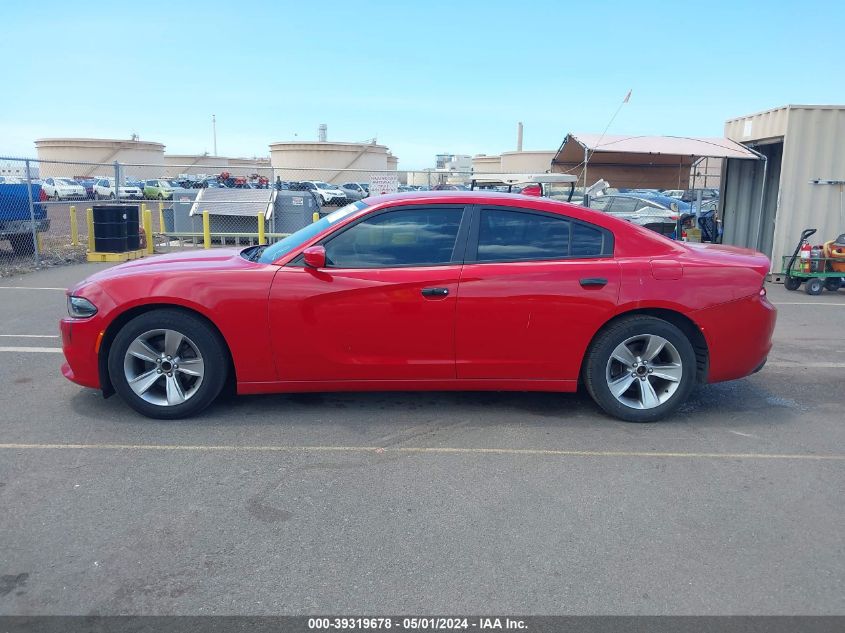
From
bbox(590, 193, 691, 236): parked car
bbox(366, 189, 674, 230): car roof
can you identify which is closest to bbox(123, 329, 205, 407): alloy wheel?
bbox(366, 189, 674, 230): car roof

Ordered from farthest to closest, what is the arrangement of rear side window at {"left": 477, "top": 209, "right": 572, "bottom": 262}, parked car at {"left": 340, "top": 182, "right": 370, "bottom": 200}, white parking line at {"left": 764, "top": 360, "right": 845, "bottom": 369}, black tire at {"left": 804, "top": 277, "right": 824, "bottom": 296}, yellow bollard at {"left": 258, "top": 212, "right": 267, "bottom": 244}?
parked car at {"left": 340, "top": 182, "right": 370, "bottom": 200} < yellow bollard at {"left": 258, "top": 212, "right": 267, "bottom": 244} < black tire at {"left": 804, "top": 277, "right": 824, "bottom": 296} < white parking line at {"left": 764, "top": 360, "right": 845, "bottom": 369} < rear side window at {"left": 477, "top": 209, "right": 572, "bottom": 262}

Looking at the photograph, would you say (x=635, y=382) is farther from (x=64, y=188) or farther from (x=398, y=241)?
(x=64, y=188)

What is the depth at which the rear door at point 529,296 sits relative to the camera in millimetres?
5012

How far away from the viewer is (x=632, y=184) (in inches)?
701

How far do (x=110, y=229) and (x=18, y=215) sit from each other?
5.44 feet

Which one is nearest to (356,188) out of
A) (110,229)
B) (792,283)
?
(110,229)

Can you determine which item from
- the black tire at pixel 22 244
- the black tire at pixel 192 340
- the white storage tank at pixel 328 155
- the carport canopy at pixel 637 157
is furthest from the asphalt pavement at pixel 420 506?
the white storage tank at pixel 328 155

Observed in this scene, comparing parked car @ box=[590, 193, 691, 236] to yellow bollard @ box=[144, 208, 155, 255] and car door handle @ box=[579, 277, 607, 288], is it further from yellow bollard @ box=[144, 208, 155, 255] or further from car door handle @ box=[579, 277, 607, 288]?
car door handle @ box=[579, 277, 607, 288]

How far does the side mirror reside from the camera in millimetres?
4916

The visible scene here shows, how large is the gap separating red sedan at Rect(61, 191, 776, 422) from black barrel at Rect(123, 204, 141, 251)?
10707mm

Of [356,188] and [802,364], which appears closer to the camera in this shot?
[802,364]

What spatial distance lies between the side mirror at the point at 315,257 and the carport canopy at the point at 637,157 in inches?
384

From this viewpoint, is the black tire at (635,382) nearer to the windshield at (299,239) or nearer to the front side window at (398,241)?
the front side window at (398,241)

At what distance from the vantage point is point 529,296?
5016 mm
